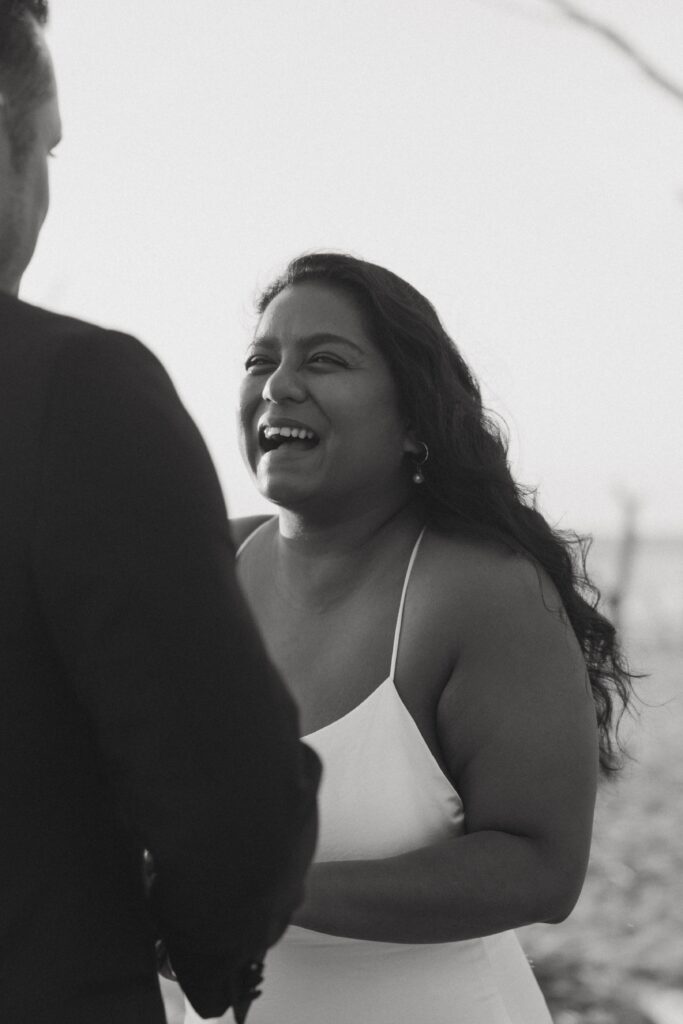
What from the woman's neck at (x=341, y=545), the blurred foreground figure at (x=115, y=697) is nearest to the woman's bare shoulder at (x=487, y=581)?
the woman's neck at (x=341, y=545)

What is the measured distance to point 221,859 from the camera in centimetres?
116

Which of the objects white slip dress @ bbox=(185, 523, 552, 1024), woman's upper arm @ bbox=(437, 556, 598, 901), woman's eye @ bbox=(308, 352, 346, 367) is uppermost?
woman's eye @ bbox=(308, 352, 346, 367)

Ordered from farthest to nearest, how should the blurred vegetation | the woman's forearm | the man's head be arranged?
the blurred vegetation < the woman's forearm < the man's head

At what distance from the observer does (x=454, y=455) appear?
2471 mm

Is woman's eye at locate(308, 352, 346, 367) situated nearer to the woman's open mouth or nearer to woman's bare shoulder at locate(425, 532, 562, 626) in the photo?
the woman's open mouth

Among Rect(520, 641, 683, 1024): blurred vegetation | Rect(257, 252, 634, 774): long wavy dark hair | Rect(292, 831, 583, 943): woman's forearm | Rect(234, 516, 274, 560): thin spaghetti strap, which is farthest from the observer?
Rect(520, 641, 683, 1024): blurred vegetation

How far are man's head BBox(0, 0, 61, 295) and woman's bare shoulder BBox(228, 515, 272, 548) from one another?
1.64 metres

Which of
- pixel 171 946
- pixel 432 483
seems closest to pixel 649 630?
pixel 432 483

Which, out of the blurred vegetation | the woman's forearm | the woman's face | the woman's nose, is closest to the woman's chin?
the woman's face

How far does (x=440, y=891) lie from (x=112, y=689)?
116 centimetres

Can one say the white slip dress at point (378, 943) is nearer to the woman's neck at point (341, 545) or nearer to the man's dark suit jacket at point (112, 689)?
the woman's neck at point (341, 545)

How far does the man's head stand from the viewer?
4.09ft

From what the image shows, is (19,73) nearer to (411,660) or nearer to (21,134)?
(21,134)

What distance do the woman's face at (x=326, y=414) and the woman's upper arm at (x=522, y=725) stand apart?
0.37 m
